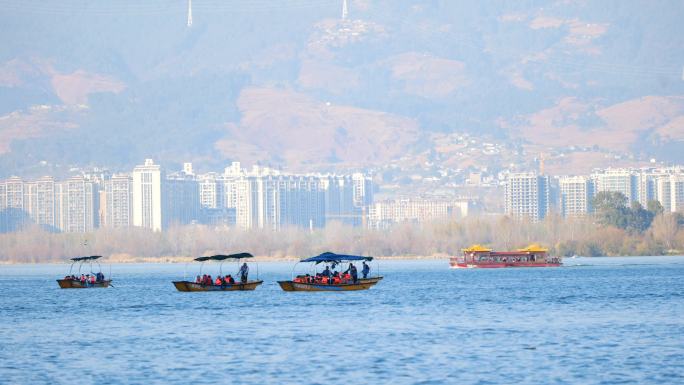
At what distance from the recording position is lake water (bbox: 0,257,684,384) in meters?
47.2

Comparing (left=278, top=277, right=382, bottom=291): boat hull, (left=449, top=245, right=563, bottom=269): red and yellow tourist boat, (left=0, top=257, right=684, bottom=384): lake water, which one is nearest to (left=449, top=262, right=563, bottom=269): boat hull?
(left=449, top=245, right=563, bottom=269): red and yellow tourist boat

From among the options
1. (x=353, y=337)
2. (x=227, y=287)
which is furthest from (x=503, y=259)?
(x=353, y=337)

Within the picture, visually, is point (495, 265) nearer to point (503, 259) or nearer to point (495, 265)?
point (495, 265)

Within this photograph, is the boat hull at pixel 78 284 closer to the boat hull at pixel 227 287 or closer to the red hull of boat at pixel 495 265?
the boat hull at pixel 227 287

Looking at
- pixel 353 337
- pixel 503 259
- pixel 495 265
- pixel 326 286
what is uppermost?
pixel 503 259

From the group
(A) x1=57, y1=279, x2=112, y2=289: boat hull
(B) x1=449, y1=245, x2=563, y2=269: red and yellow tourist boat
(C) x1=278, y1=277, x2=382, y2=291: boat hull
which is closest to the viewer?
(C) x1=278, y1=277, x2=382, y2=291: boat hull

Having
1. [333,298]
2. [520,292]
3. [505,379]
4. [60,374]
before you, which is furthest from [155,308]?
[505,379]

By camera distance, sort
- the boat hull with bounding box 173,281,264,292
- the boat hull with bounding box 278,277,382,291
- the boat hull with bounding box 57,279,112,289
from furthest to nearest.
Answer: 1. the boat hull with bounding box 57,279,112,289
2. the boat hull with bounding box 173,281,264,292
3. the boat hull with bounding box 278,277,382,291

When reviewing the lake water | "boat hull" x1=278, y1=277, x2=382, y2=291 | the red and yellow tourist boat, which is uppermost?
the red and yellow tourist boat

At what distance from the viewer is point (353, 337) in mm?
58656

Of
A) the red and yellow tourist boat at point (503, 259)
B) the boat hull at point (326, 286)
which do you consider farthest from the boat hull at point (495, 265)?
the boat hull at point (326, 286)

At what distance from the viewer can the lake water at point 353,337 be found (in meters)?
47.2

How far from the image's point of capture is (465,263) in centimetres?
16050

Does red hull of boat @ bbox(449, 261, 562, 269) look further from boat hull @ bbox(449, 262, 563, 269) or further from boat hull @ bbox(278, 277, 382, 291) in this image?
boat hull @ bbox(278, 277, 382, 291)
